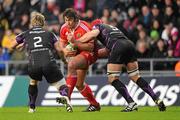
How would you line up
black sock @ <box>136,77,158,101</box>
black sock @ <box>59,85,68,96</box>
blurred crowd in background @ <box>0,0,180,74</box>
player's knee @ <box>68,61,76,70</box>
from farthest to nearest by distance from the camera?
blurred crowd in background @ <box>0,0,180,74</box> → player's knee @ <box>68,61,76,70</box> → black sock @ <box>136,77,158,101</box> → black sock @ <box>59,85,68,96</box>

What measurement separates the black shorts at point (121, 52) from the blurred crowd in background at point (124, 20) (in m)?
6.10

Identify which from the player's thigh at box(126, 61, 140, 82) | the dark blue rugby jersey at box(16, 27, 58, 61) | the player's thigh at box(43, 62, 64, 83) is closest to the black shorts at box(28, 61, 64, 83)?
the player's thigh at box(43, 62, 64, 83)

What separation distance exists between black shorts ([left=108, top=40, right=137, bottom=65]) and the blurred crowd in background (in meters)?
6.10

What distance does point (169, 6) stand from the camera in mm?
23859

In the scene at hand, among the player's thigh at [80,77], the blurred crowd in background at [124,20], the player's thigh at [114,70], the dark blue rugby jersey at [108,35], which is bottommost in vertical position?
the blurred crowd in background at [124,20]

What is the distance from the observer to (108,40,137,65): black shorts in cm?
1638

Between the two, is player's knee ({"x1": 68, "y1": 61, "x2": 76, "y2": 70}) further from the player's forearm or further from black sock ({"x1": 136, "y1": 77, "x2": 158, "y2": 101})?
black sock ({"x1": 136, "y1": 77, "x2": 158, "y2": 101})

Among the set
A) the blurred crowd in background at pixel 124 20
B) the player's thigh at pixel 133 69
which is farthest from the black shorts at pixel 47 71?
the blurred crowd in background at pixel 124 20

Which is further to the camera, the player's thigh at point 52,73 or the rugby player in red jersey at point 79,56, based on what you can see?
the rugby player in red jersey at point 79,56

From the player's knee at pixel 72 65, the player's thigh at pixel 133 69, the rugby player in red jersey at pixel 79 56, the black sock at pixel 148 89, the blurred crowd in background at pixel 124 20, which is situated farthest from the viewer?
the blurred crowd in background at pixel 124 20

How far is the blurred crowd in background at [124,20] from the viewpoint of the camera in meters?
23.2

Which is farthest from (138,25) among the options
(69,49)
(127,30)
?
(69,49)

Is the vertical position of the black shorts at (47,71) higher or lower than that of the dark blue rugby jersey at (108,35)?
lower

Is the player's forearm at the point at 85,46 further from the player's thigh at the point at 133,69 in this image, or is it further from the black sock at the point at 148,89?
the black sock at the point at 148,89
